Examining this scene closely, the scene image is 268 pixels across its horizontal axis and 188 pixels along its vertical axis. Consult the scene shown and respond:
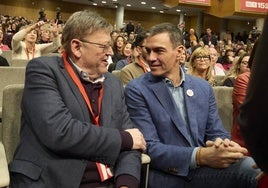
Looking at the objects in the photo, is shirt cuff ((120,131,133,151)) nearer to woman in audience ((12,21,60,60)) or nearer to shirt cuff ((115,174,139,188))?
shirt cuff ((115,174,139,188))

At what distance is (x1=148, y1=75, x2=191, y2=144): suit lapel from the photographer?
1.85 meters

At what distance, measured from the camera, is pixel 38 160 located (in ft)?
5.02

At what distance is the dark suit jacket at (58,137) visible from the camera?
59.2 inches

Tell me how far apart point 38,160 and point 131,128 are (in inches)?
19.1

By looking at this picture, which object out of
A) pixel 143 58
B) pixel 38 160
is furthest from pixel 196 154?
pixel 143 58

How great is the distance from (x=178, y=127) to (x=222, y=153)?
277 mm

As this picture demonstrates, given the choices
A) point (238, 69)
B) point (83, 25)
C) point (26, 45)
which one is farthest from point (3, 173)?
point (26, 45)

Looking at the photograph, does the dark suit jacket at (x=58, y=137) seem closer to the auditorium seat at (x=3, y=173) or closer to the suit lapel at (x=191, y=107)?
the auditorium seat at (x=3, y=173)

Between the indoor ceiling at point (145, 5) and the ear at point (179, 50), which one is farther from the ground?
the indoor ceiling at point (145, 5)

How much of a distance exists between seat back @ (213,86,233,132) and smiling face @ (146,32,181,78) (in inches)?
30.4

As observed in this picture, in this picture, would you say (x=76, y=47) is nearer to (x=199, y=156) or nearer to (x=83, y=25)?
(x=83, y=25)

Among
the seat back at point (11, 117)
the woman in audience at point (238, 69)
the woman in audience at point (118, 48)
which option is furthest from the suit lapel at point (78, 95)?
the woman in audience at point (118, 48)

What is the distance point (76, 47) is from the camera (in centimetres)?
173

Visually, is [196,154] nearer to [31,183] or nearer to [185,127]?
[185,127]
